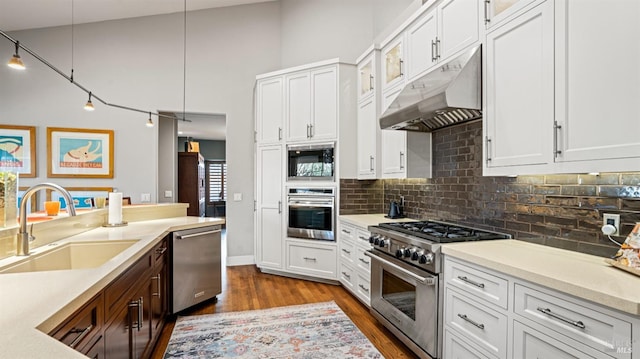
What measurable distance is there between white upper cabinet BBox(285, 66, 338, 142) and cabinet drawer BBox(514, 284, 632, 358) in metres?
2.80

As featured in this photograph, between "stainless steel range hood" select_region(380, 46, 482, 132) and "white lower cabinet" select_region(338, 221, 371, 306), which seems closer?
"stainless steel range hood" select_region(380, 46, 482, 132)

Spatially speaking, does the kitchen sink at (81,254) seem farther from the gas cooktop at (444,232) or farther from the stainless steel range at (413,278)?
the gas cooktop at (444,232)

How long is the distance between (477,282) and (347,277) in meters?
2.01

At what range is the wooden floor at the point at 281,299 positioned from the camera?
2582mm

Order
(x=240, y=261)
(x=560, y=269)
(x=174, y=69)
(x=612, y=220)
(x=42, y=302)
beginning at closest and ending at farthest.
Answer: (x=42, y=302), (x=560, y=269), (x=612, y=220), (x=174, y=69), (x=240, y=261)

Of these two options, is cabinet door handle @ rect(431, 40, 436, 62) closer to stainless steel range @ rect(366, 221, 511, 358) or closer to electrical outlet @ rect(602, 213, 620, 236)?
stainless steel range @ rect(366, 221, 511, 358)

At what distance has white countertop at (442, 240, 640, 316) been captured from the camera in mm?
1154

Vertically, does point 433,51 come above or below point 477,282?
above

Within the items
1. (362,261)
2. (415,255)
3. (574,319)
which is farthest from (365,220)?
(574,319)

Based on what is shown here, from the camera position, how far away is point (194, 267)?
10.3 ft

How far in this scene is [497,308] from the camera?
1658 millimetres

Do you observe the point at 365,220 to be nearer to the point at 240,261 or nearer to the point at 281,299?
the point at 281,299

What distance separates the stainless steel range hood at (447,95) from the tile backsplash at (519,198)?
14.0 inches

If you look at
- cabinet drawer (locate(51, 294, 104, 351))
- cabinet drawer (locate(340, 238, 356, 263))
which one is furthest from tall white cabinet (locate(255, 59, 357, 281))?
cabinet drawer (locate(51, 294, 104, 351))
